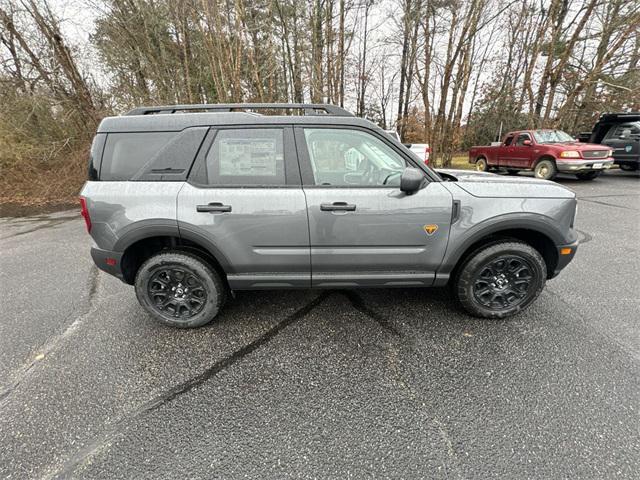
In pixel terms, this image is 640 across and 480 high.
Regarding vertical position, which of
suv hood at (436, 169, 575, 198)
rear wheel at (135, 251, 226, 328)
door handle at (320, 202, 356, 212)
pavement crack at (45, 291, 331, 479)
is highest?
suv hood at (436, 169, 575, 198)

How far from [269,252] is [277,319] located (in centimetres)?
73

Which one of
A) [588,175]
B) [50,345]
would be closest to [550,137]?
[588,175]

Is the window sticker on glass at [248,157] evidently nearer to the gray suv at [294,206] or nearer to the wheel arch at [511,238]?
the gray suv at [294,206]

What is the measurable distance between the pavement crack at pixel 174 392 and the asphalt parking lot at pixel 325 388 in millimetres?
11

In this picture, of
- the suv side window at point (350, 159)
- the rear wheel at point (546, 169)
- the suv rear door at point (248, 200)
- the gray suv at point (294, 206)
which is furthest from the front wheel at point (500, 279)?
the rear wheel at point (546, 169)

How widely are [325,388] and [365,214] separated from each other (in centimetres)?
134

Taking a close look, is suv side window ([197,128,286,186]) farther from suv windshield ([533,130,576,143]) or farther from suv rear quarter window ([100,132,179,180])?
suv windshield ([533,130,576,143])

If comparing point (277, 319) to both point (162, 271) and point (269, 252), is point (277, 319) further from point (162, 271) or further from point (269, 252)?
point (162, 271)

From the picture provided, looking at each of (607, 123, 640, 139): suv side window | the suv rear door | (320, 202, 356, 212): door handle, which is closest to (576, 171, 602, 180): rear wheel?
(607, 123, 640, 139): suv side window

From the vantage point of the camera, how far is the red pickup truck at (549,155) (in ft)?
30.4

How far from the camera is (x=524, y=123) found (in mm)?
17000

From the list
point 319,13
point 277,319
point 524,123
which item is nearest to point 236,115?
point 277,319

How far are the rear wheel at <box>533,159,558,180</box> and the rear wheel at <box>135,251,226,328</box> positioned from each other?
1151cm

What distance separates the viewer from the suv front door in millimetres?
2402
